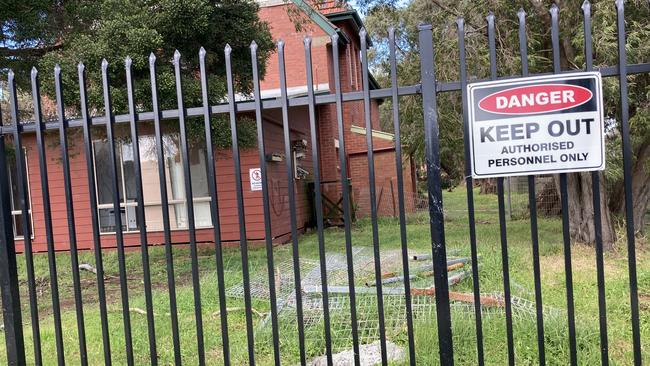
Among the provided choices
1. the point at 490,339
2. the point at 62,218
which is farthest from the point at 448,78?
the point at 62,218

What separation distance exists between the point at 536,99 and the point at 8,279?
2983mm

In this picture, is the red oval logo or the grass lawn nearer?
the red oval logo

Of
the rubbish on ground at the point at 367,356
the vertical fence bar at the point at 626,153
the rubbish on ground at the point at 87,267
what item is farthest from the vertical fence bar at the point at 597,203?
the rubbish on ground at the point at 87,267

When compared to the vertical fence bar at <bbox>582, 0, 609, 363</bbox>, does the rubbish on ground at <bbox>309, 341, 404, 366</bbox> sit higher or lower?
lower

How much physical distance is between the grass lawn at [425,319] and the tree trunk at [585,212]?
0.84 feet

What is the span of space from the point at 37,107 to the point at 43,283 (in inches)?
249

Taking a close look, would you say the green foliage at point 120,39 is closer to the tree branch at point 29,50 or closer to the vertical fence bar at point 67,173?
the tree branch at point 29,50

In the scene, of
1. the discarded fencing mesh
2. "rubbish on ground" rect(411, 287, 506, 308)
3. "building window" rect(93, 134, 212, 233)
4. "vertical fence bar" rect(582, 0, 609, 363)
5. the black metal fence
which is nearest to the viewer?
"vertical fence bar" rect(582, 0, 609, 363)

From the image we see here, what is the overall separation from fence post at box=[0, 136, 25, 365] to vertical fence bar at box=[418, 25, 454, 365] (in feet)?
7.76

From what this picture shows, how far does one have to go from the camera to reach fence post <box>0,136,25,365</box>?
2934mm

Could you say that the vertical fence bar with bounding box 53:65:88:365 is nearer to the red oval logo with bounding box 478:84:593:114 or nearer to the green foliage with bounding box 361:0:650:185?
the red oval logo with bounding box 478:84:593:114

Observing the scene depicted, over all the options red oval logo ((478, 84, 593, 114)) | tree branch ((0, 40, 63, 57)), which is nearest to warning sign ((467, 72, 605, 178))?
red oval logo ((478, 84, 593, 114))

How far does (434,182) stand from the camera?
254 centimetres

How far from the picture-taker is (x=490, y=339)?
13.2 ft
